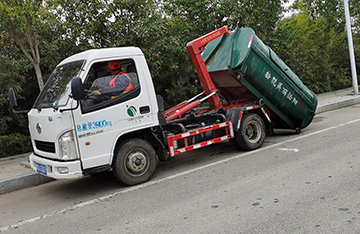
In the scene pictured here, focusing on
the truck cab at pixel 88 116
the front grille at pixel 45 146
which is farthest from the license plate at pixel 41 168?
the front grille at pixel 45 146

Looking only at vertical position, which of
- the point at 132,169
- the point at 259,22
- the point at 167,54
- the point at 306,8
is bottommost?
the point at 132,169

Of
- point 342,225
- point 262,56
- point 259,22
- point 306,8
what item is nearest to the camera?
point 342,225

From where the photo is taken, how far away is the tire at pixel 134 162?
211 inches

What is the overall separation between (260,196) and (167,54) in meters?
6.67

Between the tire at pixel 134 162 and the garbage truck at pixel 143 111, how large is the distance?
16mm

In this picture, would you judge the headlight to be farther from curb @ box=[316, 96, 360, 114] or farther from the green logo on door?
curb @ box=[316, 96, 360, 114]

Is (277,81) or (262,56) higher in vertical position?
(262,56)

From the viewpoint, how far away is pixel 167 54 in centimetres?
1020

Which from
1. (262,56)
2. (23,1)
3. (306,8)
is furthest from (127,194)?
(306,8)

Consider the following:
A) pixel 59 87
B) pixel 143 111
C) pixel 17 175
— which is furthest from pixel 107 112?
pixel 17 175

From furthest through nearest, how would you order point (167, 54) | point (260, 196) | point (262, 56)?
1. point (167, 54)
2. point (262, 56)
3. point (260, 196)

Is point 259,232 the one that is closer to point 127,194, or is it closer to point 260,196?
point 260,196

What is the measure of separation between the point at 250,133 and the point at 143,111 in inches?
113

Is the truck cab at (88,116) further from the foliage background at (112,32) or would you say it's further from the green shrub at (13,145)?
the green shrub at (13,145)
